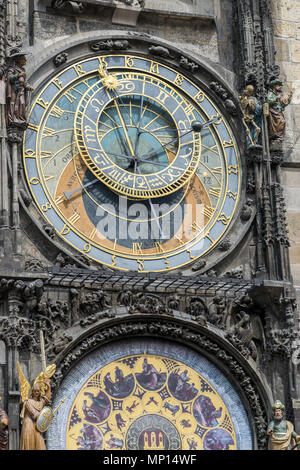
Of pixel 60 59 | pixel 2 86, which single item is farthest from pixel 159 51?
pixel 2 86

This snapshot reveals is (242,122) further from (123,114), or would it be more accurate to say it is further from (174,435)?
(174,435)

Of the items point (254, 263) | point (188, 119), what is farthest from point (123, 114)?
point (254, 263)

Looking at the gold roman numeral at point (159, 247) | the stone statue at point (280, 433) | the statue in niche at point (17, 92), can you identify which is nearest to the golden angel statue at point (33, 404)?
the gold roman numeral at point (159, 247)

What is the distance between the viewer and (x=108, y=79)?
18.2m

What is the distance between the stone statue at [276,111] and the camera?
1850 centimetres

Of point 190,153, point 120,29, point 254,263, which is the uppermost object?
point 120,29

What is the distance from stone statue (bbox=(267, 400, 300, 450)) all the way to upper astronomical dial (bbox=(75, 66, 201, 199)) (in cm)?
303

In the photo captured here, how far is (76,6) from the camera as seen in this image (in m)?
18.3

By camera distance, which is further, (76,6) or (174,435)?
(76,6)

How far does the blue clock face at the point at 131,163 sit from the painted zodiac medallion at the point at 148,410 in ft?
4.22

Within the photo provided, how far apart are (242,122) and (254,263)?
1.86 metres

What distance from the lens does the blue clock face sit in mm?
17609
